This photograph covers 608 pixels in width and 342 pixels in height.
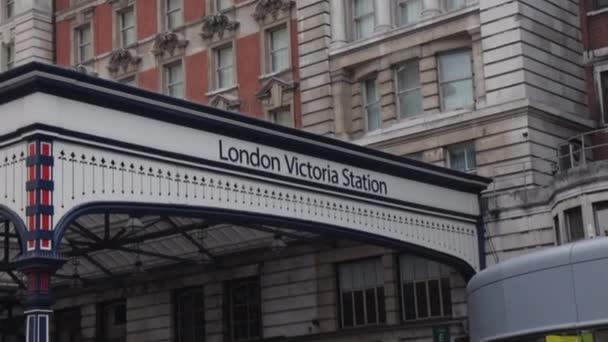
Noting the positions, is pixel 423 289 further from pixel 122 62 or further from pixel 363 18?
pixel 122 62

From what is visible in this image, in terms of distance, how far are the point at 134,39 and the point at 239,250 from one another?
14883 mm

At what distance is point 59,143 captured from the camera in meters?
22.0

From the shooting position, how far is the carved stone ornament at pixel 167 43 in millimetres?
47062

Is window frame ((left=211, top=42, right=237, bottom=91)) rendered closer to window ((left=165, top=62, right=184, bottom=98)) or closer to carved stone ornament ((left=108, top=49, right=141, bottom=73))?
window ((left=165, top=62, right=184, bottom=98))

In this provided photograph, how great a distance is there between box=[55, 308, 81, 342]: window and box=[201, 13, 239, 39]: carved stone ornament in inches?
507

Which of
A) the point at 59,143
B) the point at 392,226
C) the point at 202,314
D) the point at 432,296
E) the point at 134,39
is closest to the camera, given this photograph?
the point at 59,143

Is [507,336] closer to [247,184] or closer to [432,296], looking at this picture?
[247,184]

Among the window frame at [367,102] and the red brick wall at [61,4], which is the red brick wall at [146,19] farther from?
the window frame at [367,102]

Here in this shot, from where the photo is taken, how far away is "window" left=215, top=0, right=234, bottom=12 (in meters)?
45.5

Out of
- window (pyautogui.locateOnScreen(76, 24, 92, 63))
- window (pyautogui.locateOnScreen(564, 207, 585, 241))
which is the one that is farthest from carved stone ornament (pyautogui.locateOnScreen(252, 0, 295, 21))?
window (pyautogui.locateOnScreen(564, 207, 585, 241))

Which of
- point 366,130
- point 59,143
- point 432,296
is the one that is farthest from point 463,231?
point 59,143

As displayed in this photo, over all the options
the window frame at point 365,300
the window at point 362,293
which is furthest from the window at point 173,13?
the window at point 362,293

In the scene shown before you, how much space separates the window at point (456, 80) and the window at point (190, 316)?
12.3 metres

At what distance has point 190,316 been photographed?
1674 inches
